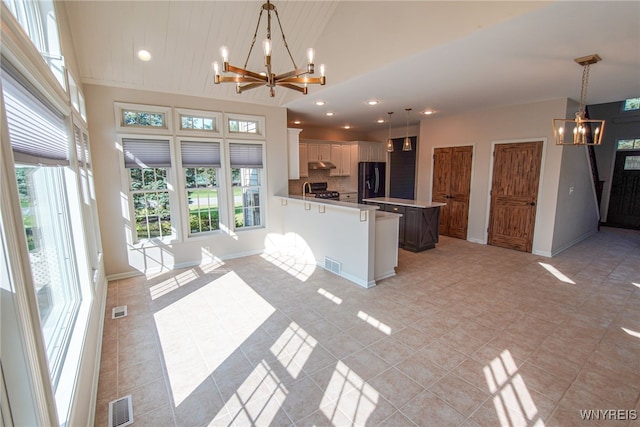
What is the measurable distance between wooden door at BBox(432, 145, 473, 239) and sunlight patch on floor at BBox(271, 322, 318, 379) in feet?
16.6

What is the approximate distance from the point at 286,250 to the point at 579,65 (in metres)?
4.93

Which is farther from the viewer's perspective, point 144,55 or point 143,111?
point 143,111

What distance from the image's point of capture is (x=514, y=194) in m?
5.67

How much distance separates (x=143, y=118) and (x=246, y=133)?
5.15ft

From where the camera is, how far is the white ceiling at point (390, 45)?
2559mm

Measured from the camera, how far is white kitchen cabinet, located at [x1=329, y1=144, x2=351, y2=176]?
8.02 m

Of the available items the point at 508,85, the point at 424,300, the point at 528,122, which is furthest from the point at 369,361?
the point at 528,122

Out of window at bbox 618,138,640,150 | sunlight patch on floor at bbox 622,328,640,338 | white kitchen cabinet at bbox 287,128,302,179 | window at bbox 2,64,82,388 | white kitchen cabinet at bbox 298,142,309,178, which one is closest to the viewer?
window at bbox 2,64,82,388

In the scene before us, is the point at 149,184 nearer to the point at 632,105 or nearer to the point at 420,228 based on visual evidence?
the point at 420,228

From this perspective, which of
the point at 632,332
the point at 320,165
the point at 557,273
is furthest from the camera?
the point at 320,165

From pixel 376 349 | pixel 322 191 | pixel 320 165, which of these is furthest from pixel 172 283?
pixel 320 165

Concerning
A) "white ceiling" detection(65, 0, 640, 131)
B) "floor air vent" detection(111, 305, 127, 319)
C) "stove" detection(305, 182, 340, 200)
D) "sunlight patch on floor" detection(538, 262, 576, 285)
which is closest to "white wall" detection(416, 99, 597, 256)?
"white ceiling" detection(65, 0, 640, 131)

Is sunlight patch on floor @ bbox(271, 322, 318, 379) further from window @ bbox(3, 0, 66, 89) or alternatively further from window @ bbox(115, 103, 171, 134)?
window @ bbox(115, 103, 171, 134)

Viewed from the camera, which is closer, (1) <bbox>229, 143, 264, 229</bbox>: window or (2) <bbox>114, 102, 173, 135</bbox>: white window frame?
(2) <bbox>114, 102, 173, 135</bbox>: white window frame
